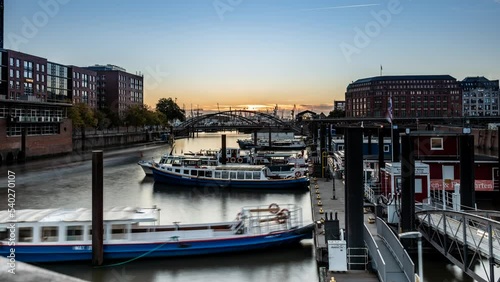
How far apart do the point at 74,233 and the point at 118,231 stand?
59.4 inches

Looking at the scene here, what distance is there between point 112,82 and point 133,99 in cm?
1288

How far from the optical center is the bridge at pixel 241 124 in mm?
117000

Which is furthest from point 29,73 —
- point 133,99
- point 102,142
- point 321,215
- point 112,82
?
point 321,215

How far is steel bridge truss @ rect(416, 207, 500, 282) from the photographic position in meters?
9.61

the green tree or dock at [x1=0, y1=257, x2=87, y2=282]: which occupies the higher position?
the green tree

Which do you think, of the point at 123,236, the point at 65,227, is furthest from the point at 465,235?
the point at 65,227

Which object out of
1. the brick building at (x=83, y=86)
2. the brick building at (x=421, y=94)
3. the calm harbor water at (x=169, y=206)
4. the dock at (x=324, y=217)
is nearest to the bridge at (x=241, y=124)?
the brick building at (x=83, y=86)

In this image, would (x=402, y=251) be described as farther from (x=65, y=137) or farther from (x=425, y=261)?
(x=65, y=137)

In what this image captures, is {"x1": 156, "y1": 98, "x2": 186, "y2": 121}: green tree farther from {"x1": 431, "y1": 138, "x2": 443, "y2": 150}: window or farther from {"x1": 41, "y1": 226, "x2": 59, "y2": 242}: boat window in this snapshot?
{"x1": 41, "y1": 226, "x2": 59, "y2": 242}: boat window

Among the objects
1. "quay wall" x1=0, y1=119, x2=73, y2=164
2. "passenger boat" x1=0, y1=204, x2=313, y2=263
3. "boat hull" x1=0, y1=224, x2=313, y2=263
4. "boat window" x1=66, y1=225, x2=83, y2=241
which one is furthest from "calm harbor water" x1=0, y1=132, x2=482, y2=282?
"quay wall" x1=0, y1=119, x2=73, y2=164

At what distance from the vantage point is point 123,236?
1684 centimetres

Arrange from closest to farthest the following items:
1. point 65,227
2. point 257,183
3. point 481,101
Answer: point 65,227
point 257,183
point 481,101

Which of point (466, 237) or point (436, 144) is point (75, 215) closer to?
point (466, 237)

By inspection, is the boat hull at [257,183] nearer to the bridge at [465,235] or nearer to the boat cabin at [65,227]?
the bridge at [465,235]
